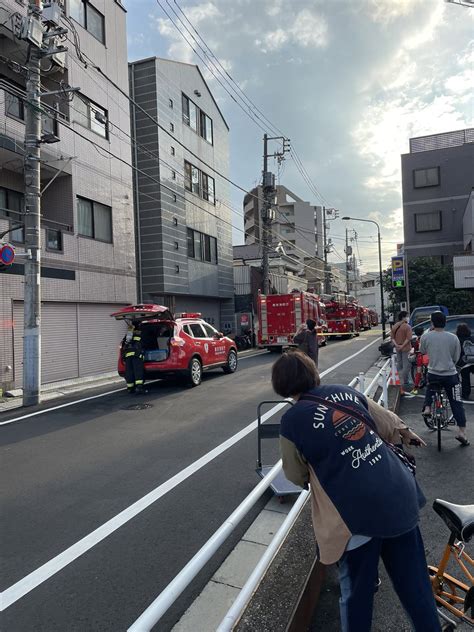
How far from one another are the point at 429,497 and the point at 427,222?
37203 millimetres

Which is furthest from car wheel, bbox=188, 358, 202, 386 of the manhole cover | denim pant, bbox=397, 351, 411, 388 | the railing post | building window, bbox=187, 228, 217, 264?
building window, bbox=187, 228, 217, 264

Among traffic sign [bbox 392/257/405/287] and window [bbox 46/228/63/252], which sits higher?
window [bbox 46/228/63/252]

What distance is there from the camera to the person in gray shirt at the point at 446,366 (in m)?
6.05

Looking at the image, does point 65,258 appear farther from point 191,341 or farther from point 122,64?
point 122,64

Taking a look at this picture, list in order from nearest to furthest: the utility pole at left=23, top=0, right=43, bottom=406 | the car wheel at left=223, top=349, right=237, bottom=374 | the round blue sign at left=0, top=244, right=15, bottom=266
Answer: the round blue sign at left=0, top=244, right=15, bottom=266 < the utility pole at left=23, top=0, right=43, bottom=406 < the car wheel at left=223, top=349, right=237, bottom=374

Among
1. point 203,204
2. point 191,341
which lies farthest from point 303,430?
point 203,204

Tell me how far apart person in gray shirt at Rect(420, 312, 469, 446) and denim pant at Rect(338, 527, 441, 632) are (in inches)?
174

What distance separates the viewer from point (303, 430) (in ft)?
6.85

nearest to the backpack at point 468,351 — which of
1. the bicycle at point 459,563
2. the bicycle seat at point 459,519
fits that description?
the bicycle at point 459,563

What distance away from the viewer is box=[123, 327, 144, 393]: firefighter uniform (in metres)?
10.8

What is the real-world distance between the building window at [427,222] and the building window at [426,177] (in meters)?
2.38

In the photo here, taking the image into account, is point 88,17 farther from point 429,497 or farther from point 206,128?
point 429,497

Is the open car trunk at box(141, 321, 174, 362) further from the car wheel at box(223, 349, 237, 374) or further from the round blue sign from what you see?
the round blue sign

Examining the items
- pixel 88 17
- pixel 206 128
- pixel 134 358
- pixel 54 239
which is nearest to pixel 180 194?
pixel 206 128
